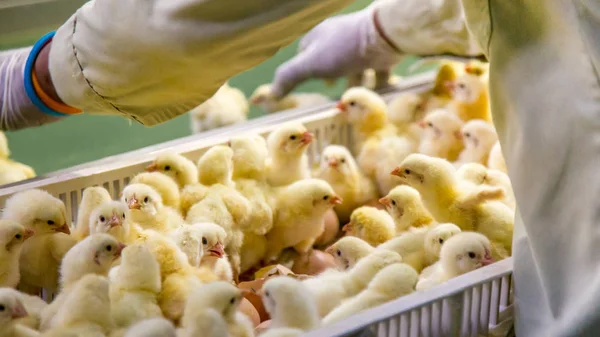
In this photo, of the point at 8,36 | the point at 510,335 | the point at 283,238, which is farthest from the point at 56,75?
the point at 510,335

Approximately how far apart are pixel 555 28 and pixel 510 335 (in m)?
0.50

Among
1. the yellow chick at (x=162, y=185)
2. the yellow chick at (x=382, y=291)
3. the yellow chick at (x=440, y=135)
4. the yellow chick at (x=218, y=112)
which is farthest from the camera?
the yellow chick at (x=218, y=112)

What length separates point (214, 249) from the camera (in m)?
1.53

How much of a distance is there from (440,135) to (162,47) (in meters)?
1.22

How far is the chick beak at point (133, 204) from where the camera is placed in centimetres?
155

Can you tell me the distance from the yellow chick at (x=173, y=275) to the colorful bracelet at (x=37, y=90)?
0.28 metres

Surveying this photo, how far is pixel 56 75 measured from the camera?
1.30 meters

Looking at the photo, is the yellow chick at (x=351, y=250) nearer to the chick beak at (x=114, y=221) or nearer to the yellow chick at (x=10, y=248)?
the chick beak at (x=114, y=221)

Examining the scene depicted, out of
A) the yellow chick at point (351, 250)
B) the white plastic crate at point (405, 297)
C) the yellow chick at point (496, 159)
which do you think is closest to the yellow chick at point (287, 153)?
the white plastic crate at point (405, 297)

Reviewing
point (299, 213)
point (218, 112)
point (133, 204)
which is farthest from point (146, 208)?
point (218, 112)

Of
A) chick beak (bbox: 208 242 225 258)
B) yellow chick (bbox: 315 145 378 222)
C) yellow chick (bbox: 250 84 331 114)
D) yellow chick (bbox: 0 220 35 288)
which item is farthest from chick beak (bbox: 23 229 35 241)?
yellow chick (bbox: 250 84 331 114)

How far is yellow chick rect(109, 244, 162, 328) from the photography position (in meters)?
1.28

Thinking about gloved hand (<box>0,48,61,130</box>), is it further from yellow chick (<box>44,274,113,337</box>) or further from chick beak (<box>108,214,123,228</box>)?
yellow chick (<box>44,274,113,337</box>)

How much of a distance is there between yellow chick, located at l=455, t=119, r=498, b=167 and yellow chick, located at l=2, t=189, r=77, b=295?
1080 millimetres
